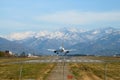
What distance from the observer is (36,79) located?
56.2 meters

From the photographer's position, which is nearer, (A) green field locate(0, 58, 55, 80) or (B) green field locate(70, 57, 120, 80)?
(A) green field locate(0, 58, 55, 80)

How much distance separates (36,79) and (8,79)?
4288 millimetres

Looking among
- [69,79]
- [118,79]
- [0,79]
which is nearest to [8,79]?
[0,79]

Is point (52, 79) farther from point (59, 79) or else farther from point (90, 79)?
point (90, 79)

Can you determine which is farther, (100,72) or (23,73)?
(100,72)

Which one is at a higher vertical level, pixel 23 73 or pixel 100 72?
pixel 23 73

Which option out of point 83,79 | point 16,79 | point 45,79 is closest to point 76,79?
point 83,79

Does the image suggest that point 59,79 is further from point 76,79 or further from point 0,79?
point 0,79

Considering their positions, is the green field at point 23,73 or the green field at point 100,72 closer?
the green field at point 23,73

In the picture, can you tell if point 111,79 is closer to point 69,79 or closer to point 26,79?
point 69,79

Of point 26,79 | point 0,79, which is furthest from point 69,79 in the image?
point 0,79

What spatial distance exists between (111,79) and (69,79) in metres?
7.01

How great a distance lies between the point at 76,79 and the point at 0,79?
11.7 meters

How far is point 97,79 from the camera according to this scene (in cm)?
5762
